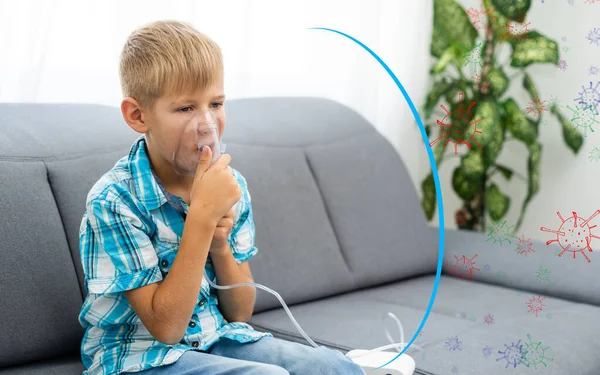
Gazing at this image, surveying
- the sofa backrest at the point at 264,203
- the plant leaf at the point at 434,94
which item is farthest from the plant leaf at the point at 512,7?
the sofa backrest at the point at 264,203

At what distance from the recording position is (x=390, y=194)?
1991 millimetres

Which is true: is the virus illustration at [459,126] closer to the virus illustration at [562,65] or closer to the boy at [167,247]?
the virus illustration at [562,65]

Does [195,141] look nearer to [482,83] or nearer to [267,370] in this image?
[267,370]

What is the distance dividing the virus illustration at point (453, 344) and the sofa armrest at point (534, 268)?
0.49 ft

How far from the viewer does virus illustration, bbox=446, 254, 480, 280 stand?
1639 millimetres

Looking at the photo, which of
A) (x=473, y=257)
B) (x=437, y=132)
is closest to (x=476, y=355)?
(x=473, y=257)

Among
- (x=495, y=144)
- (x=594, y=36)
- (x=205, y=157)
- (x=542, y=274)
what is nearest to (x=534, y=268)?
(x=542, y=274)

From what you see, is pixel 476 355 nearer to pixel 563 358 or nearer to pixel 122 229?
pixel 563 358

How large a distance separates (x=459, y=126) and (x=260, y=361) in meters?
0.60

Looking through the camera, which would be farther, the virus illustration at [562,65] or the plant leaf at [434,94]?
the plant leaf at [434,94]

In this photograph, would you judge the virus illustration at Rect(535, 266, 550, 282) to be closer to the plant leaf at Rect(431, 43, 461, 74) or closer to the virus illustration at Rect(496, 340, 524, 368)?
the virus illustration at Rect(496, 340, 524, 368)

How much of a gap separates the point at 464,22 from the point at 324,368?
71 centimetres

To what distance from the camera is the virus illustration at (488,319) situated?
150 centimetres

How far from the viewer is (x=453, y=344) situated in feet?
4.67
